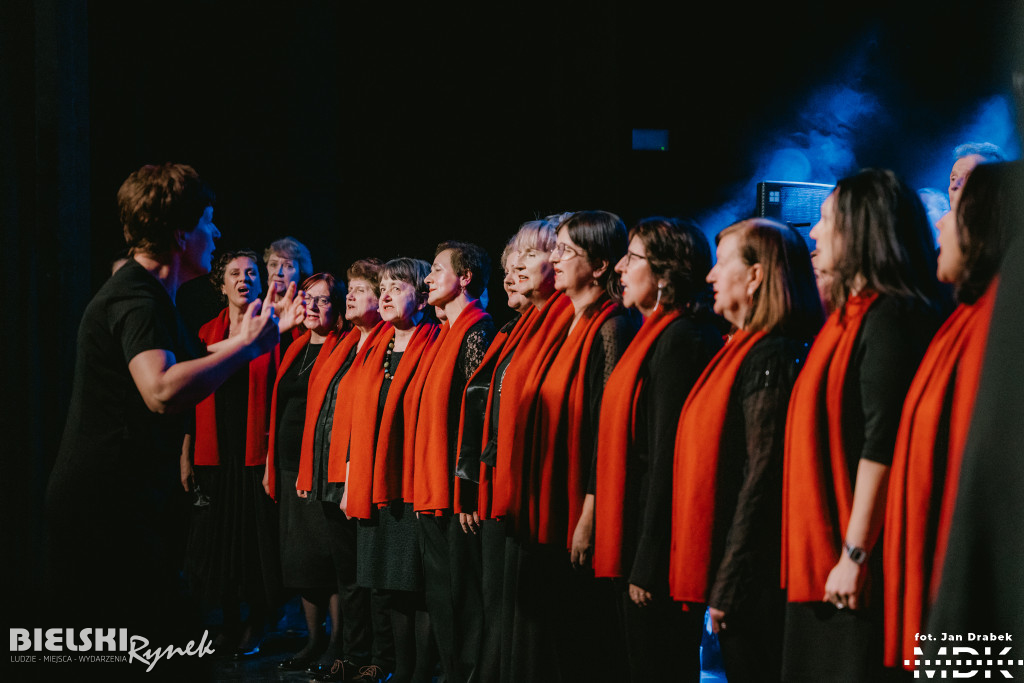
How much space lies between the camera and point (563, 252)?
3.16m

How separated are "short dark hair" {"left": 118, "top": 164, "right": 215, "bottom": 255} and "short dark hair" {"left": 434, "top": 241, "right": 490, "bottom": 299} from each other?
5.22 ft

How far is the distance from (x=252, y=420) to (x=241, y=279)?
754 mm

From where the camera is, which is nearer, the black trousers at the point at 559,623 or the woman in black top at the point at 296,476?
the black trousers at the point at 559,623

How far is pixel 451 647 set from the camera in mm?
3646

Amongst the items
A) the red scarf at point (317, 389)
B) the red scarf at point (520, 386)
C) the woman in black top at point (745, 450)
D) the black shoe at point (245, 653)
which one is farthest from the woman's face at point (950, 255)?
the black shoe at point (245, 653)

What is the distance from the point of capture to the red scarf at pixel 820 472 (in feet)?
6.45

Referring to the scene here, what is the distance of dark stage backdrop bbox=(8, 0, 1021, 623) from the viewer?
4.41m

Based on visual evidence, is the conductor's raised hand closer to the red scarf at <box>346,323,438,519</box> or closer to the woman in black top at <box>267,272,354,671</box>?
the red scarf at <box>346,323,438,519</box>

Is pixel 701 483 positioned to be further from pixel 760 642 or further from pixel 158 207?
pixel 158 207

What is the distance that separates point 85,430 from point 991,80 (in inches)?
172

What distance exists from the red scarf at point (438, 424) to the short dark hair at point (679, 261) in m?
1.35

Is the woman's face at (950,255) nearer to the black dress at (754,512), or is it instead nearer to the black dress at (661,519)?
the black dress at (754,512)

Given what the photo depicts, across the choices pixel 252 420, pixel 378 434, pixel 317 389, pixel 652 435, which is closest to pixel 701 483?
pixel 652 435

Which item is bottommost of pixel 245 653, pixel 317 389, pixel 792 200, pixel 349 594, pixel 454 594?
pixel 245 653
